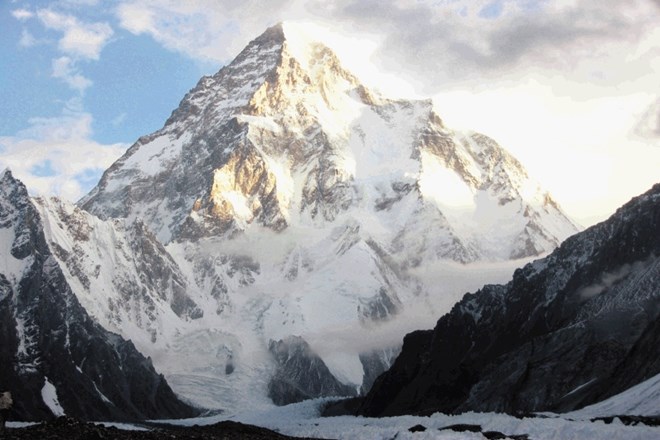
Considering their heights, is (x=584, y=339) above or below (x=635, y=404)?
above

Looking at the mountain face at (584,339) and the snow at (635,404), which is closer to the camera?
the snow at (635,404)

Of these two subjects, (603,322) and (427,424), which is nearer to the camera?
(427,424)

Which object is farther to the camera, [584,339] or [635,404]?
[584,339]

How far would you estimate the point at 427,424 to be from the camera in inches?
3565

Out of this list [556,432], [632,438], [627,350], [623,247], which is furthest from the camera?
[623,247]

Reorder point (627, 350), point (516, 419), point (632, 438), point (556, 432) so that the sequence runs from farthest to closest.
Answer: point (627, 350)
point (516, 419)
point (556, 432)
point (632, 438)

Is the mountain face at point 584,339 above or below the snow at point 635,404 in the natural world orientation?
above

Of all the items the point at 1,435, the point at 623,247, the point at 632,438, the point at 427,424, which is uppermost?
the point at 623,247

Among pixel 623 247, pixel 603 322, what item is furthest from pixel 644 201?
pixel 603 322

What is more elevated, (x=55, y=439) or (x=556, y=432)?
(x=55, y=439)

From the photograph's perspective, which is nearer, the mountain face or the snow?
the snow

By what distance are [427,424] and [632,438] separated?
34.8 m

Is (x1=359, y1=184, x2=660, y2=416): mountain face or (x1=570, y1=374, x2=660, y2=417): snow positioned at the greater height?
(x1=359, y1=184, x2=660, y2=416): mountain face

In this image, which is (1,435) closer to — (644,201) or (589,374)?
(589,374)
